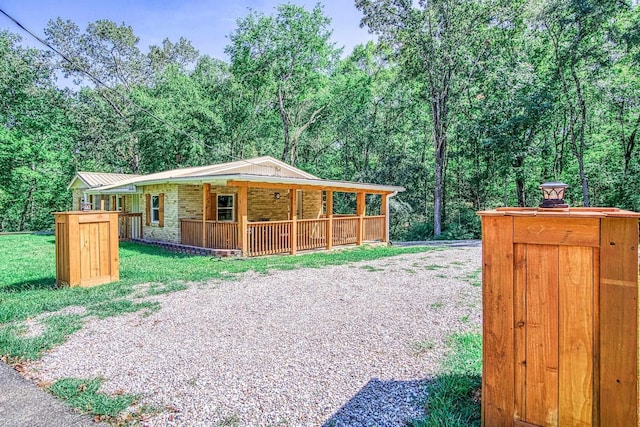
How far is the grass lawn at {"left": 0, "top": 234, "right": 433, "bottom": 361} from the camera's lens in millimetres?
4188

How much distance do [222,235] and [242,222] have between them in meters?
1.00

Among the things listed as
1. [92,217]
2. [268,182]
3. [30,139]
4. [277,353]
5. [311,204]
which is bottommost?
[277,353]

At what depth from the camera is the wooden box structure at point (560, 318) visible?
1.82 m

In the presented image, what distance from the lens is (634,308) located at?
5.83ft

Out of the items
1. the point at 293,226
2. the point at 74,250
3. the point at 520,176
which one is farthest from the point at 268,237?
the point at 520,176

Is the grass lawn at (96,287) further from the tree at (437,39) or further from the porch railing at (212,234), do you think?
the tree at (437,39)

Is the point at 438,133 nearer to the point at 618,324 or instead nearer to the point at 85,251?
the point at 85,251

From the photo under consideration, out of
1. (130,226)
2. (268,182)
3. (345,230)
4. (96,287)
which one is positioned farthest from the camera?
(130,226)

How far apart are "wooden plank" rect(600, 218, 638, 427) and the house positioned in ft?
28.1

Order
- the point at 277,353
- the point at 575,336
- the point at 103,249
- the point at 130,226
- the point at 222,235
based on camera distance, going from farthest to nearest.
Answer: the point at 130,226 → the point at 222,235 → the point at 103,249 → the point at 277,353 → the point at 575,336

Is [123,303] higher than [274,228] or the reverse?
the reverse

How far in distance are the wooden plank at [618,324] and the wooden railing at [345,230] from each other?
36.9 ft

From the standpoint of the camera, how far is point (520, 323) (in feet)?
6.82

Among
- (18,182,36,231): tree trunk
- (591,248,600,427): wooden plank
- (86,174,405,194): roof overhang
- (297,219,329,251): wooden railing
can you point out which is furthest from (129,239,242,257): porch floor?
(18,182,36,231): tree trunk
